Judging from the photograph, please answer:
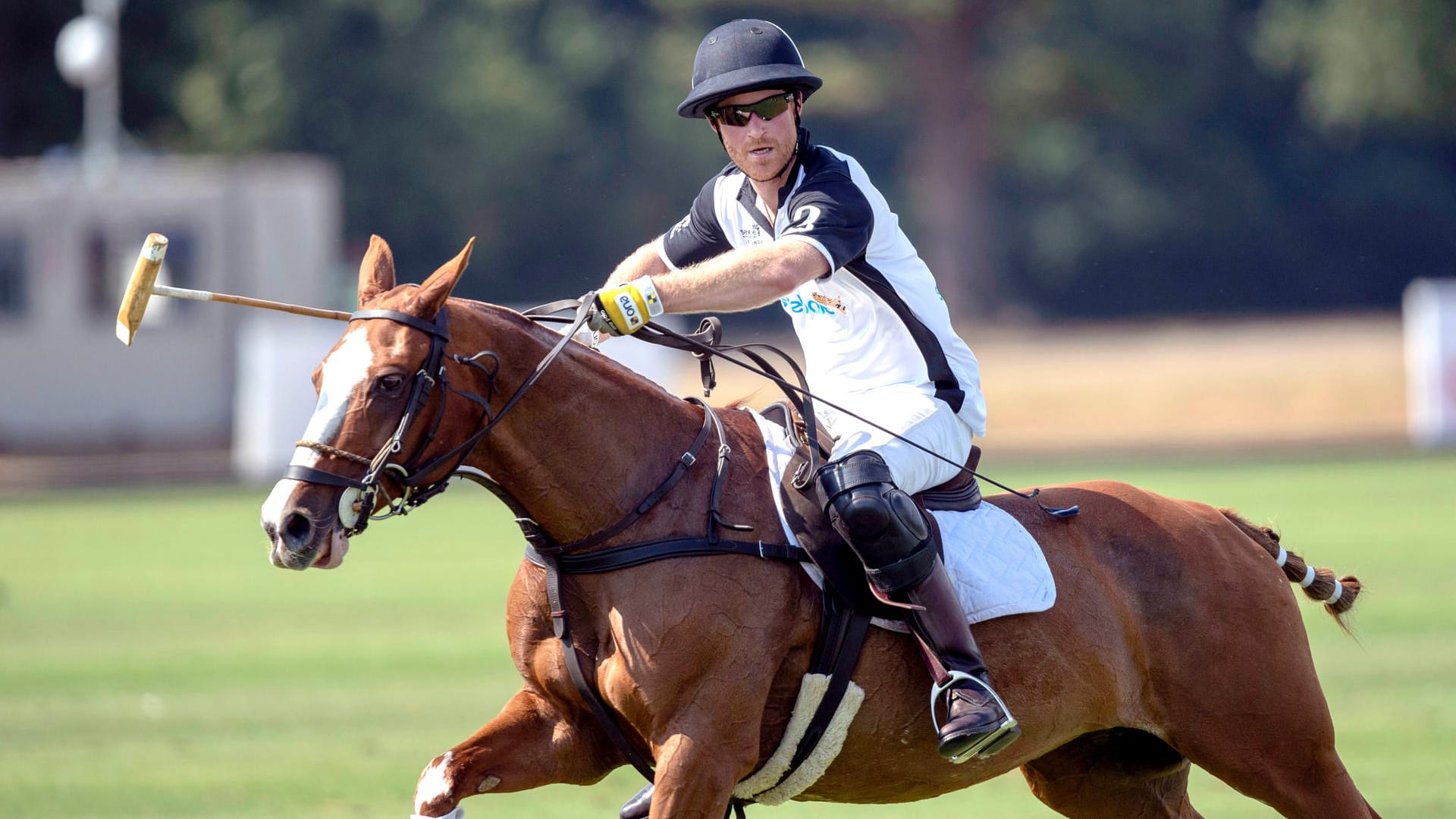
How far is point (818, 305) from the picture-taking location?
5.12m

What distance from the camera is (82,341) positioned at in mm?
29156

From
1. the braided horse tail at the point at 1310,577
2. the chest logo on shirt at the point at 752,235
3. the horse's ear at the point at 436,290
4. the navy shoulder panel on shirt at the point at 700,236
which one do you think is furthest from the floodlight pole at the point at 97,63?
the horse's ear at the point at 436,290

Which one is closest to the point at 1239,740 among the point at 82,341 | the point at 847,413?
the point at 847,413

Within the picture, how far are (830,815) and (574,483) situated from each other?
163 inches

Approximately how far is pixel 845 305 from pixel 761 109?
62cm

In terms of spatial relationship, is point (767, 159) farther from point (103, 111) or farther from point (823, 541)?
point (103, 111)

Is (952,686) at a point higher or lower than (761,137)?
lower

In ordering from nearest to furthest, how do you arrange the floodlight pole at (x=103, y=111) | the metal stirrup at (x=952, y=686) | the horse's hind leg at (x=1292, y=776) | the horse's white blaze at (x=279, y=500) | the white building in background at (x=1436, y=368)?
1. the horse's white blaze at (x=279, y=500)
2. the metal stirrup at (x=952, y=686)
3. the horse's hind leg at (x=1292, y=776)
4. the white building in background at (x=1436, y=368)
5. the floodlight pole at (x=103, y=111)

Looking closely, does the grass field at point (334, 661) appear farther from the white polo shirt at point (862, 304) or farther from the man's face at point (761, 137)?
the man's face at point (761, 137)

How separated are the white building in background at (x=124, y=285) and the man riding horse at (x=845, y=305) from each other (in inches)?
952

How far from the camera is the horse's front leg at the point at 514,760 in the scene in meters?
4.83

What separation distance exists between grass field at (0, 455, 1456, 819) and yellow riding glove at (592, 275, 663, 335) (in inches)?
165

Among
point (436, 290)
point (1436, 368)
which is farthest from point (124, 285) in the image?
point (436, 290)

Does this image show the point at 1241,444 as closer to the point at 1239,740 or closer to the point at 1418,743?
the point at 1418,743
